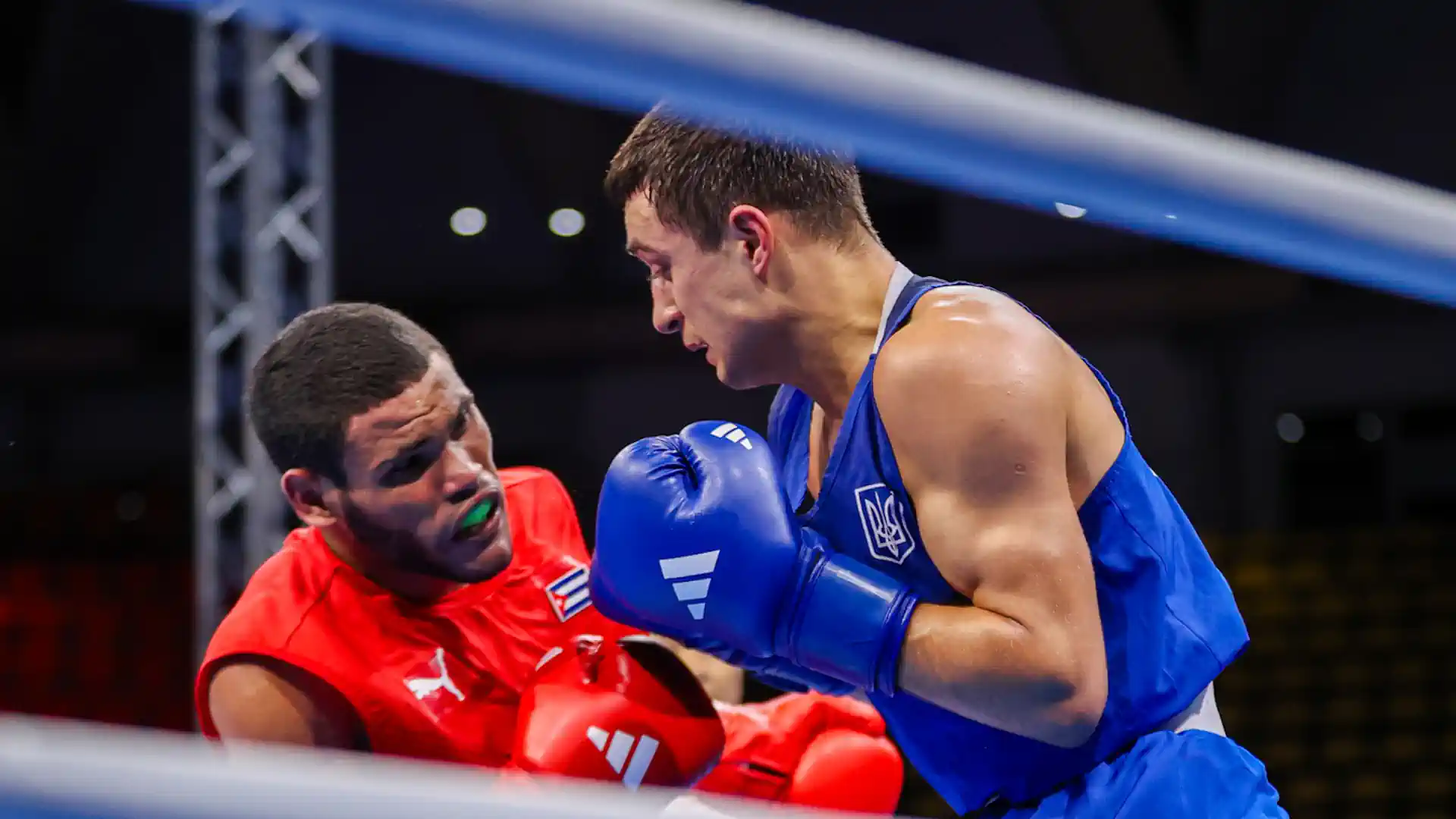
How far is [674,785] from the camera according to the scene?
155 centimetres

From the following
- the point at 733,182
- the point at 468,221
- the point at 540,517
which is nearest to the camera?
the point at 733,182

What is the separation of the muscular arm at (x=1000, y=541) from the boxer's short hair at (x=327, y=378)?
72 centimetres

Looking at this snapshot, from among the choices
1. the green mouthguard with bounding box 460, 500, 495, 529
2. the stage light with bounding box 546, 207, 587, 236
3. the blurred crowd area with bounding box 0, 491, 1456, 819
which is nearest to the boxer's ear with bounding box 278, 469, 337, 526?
the green mouthguard with bounding box 460, 500, 495, 529

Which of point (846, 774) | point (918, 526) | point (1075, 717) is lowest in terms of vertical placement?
point (846, 774)

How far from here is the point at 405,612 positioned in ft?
5.77

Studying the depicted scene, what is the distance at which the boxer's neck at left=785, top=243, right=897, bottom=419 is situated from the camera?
1410 millimetres

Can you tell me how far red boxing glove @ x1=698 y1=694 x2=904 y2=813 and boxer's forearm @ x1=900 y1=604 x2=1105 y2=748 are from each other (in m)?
0.54

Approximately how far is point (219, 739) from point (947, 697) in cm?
88

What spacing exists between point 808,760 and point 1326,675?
5793 mm

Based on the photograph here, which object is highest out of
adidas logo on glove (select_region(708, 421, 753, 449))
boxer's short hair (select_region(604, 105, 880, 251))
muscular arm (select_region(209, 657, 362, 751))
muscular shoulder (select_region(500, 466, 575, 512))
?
boxer's short hair (select_region(604, 105, 880, 251))

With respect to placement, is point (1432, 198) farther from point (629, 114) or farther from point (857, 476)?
point (629, 114)

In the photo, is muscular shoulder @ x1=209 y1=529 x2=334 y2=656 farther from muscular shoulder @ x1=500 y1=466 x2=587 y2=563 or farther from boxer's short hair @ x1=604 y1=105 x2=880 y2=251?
boxer's short hair @ x1=604 y1=105 x2=880 y2=251

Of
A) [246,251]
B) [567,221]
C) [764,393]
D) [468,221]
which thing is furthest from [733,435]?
[468,221]

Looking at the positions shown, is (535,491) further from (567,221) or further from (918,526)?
(567,221)
